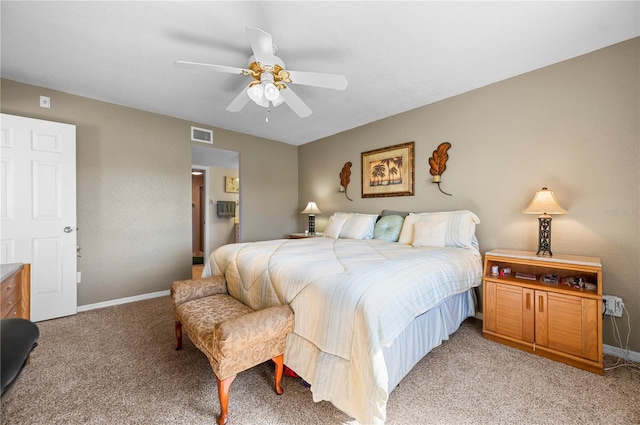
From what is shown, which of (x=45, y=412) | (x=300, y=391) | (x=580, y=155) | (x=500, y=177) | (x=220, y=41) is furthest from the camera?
(x=500, y=177)

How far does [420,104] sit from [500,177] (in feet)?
4.18

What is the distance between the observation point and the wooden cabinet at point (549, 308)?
5.91ft

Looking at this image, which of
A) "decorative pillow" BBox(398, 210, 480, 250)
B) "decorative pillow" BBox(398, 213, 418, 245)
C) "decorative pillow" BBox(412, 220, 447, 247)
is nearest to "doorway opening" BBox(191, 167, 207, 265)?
"decorative pillow" BBox(398, 213, 418, 245)

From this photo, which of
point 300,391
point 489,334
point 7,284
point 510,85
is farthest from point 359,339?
point 510,85

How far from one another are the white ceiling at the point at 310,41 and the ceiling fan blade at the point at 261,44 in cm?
25

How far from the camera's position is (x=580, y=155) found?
2.19 meters

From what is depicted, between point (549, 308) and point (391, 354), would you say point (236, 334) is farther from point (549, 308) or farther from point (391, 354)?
point (549, 308)

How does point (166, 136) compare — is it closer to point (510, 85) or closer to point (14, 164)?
point (14, 164)

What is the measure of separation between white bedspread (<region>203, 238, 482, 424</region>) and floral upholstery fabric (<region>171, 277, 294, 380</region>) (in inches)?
3.9

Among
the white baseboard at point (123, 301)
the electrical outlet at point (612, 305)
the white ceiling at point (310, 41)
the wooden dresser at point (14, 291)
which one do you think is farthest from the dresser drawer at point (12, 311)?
the electrical outlet at point (612, 305)

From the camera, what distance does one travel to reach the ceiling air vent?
380 cm

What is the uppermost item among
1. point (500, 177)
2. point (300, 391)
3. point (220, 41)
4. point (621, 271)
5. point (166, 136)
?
point (220, 41)

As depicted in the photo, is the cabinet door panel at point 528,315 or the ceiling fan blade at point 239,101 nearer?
the cabinet door panel at point 528,315

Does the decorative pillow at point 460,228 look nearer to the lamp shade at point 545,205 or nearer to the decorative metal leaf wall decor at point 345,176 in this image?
the lamp shade at point 545,205
